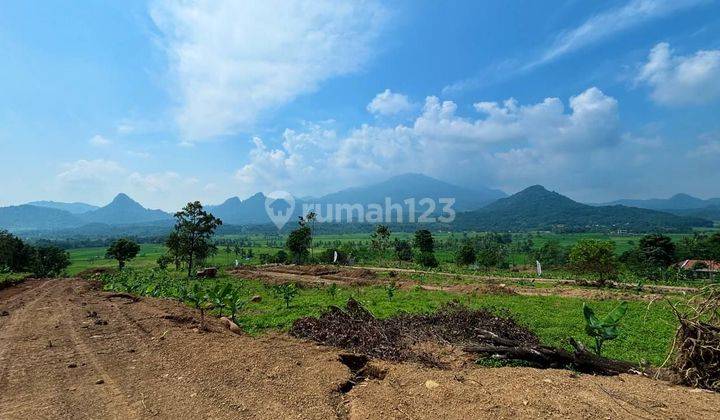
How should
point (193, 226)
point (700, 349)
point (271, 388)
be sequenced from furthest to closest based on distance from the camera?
1. point (193, 226)
2. point (271, 388)
3. point (700, 349)

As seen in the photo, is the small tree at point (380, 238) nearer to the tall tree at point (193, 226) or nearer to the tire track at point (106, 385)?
the tall tree at point (193, 226)

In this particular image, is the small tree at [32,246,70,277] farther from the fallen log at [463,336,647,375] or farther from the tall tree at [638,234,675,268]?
the tall tree at [638,234,675,268]

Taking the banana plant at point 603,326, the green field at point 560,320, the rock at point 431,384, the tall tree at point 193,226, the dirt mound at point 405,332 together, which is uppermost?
the tall tree at point 193,226

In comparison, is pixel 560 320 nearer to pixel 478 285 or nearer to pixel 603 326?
pixel 603 326

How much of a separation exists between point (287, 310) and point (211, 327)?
4.92 metres

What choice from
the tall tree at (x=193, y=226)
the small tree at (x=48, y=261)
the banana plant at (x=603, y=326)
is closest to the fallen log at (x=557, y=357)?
the banana plant at (x=603, y=326)

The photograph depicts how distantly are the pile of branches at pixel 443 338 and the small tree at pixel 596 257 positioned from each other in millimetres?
26418

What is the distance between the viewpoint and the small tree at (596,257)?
32469mm

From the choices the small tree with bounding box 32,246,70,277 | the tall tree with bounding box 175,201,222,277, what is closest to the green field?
the tall tree with bounding box 175,201,222,277

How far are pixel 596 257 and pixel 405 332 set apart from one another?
97.1 ft

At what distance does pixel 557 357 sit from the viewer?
7.34 metres

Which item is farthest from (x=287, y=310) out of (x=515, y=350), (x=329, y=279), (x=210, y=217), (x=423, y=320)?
(x=210, y=217)

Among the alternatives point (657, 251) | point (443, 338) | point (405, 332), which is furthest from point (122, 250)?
point (657, 251)

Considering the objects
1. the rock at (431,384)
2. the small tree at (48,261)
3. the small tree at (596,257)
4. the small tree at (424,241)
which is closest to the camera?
the rock at (431,384)
